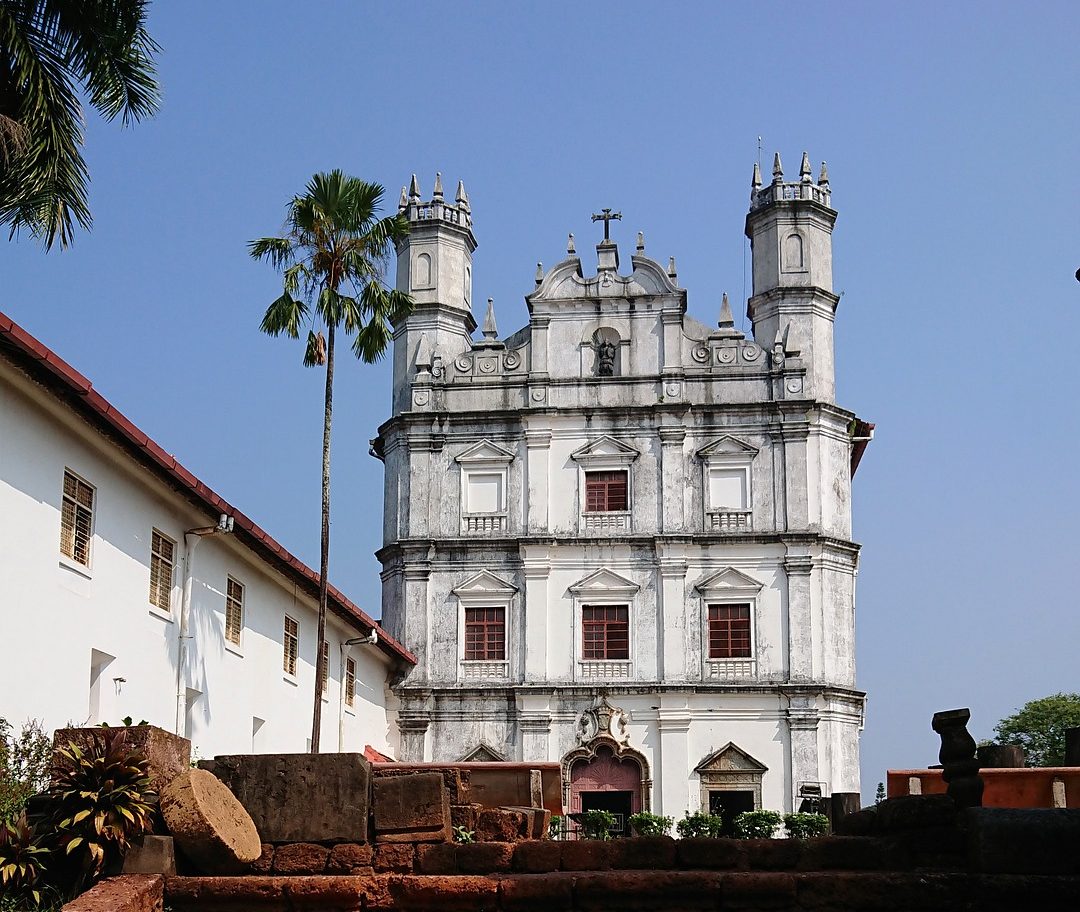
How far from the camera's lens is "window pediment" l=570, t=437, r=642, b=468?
4078cm

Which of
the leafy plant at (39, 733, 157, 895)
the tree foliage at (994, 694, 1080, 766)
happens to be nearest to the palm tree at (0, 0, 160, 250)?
the leafy plant at (39, 733, 157, 895)

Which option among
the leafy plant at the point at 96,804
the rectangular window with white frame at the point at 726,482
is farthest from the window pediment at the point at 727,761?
the leafy plant at the point at 96,804

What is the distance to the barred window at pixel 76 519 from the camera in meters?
19.6

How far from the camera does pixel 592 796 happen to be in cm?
3897

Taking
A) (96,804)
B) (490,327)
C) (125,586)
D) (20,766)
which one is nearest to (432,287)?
(490,327)

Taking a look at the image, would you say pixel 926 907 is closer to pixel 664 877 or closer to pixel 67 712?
pixel 664 877

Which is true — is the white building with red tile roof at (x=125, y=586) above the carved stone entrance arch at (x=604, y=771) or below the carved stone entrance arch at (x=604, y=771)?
above

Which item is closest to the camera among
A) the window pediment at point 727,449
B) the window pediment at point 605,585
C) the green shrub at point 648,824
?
the green shrub at point 648,824

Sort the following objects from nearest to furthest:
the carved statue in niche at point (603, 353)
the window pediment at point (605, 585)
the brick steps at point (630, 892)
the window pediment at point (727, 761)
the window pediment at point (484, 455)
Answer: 1. the brick steps at point (630, 892)
2. the window pediment at point (727, 761)
3. the window pediment at point (605, 585)
4. the window pediment at point (484, 455)
5. the carved statue in niche at point (603, 353)

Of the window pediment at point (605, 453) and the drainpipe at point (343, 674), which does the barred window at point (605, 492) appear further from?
the drainpipe at point (343, 674)

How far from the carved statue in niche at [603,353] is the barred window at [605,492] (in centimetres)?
291

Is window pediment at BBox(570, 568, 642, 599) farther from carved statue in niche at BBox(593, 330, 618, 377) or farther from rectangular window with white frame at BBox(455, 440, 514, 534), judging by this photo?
carved statue in niche at BBox(593, 330, 618, 377)

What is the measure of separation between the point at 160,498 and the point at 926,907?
14.0m

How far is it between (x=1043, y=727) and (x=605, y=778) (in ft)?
116
